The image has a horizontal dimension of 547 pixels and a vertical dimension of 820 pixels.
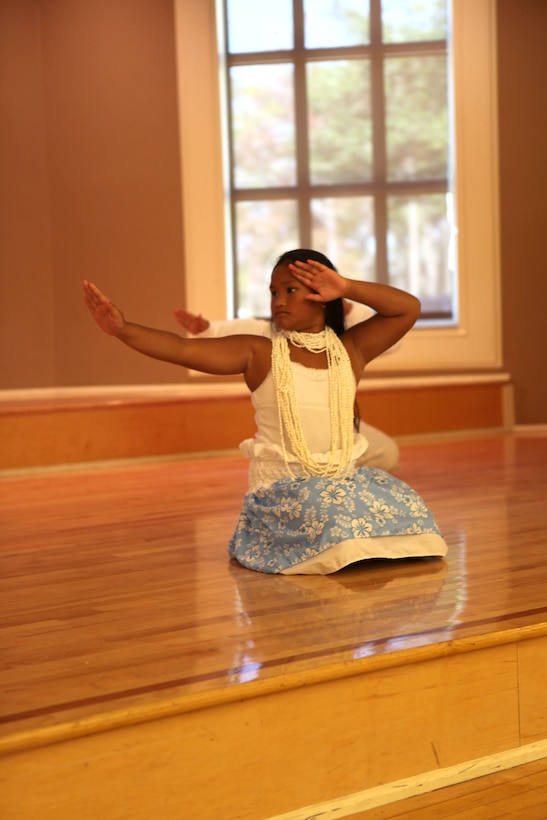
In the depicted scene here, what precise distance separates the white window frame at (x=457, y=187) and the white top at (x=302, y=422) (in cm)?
319

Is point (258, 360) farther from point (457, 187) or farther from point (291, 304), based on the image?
point (457, 187)

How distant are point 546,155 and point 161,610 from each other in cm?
445

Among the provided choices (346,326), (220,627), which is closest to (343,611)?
(220,627)

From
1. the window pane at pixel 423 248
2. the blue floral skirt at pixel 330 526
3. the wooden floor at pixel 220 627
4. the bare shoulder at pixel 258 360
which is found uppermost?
the window pane at pixel 423 248

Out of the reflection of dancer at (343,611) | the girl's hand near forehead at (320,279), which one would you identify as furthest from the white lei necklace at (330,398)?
the reflection of dancer at (343,611)

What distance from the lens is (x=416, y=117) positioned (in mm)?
5980

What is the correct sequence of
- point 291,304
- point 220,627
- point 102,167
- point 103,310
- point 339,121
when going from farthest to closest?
point 339,121, point 102,167, point 291,304, point 103,310, point 220,627

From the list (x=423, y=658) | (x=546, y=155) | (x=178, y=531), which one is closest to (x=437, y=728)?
(x=423, y=658)

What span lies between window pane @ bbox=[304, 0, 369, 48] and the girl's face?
379 cm

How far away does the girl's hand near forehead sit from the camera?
96.6 inches

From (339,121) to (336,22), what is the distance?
54 cm

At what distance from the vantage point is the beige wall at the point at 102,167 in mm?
5719

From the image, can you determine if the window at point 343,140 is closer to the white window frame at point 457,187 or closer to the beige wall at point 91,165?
the white window frame at point 457,187

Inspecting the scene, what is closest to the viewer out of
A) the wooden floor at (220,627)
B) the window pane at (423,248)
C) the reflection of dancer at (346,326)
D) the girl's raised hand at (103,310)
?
the wooden floor at (220,627)
